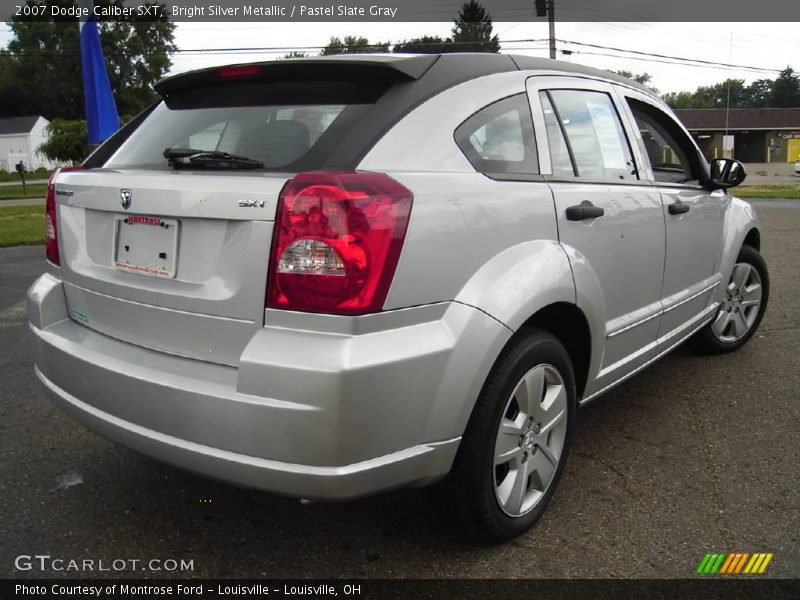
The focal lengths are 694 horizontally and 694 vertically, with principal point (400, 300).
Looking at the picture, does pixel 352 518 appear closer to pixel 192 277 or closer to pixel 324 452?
pixel 324 452

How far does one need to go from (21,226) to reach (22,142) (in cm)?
6174

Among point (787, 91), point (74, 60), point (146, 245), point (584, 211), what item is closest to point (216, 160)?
point (146, 245)

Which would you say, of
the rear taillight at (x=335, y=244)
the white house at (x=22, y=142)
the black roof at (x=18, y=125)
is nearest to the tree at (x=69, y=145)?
the white house at (x=22, y=142)

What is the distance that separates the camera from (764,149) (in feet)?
213

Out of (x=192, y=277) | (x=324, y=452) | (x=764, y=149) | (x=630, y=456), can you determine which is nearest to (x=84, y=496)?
(x=192, y=277)

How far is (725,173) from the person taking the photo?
3895 mm

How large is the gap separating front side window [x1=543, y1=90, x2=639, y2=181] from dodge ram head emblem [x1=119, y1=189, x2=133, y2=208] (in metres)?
1.52

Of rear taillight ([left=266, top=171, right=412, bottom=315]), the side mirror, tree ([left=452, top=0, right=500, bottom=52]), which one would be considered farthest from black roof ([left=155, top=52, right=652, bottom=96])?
tree ([left=452, top=0, right=500, bottom=52])

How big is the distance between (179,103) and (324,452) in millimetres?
1542

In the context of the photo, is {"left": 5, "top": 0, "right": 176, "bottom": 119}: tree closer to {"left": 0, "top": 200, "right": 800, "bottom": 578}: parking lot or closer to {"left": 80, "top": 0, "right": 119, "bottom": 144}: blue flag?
{"left": 80, "top": 0, "right": 119, "bottom": 144}: blue flag

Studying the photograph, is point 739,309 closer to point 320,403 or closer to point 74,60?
point 320,403

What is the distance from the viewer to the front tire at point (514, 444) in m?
2.18

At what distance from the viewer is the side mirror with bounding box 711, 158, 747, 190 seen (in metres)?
3.87

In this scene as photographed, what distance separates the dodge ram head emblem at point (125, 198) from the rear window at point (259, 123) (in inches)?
6.6
